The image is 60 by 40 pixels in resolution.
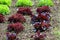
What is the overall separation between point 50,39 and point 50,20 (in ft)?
6.00

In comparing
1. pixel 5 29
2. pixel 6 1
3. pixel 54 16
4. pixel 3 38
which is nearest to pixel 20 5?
pixel 6 1

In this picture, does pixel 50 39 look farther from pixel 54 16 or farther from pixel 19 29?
pixel 54 16

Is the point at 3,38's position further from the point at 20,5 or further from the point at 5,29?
the point at 20,5

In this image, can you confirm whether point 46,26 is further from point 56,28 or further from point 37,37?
point 37,37

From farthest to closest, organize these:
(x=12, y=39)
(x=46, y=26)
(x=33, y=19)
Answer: (x=33, y=19) < (x=46, y=26) < (x=12, y=39)

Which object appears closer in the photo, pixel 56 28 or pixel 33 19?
pixel 56 28

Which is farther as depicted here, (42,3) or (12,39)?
(42,3)

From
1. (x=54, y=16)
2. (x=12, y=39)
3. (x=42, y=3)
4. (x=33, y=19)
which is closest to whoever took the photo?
(x=12, y=39)

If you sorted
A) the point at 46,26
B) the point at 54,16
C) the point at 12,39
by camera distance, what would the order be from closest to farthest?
the point at 12,39, the point at 46,26, the point at 54,16

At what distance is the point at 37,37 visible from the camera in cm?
632

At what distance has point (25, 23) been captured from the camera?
26.2 ft

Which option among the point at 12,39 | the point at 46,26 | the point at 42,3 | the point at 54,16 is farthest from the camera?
the point at 42,3

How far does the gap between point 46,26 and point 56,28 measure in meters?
0.39

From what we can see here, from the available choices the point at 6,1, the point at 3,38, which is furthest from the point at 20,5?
the point at 3,38
